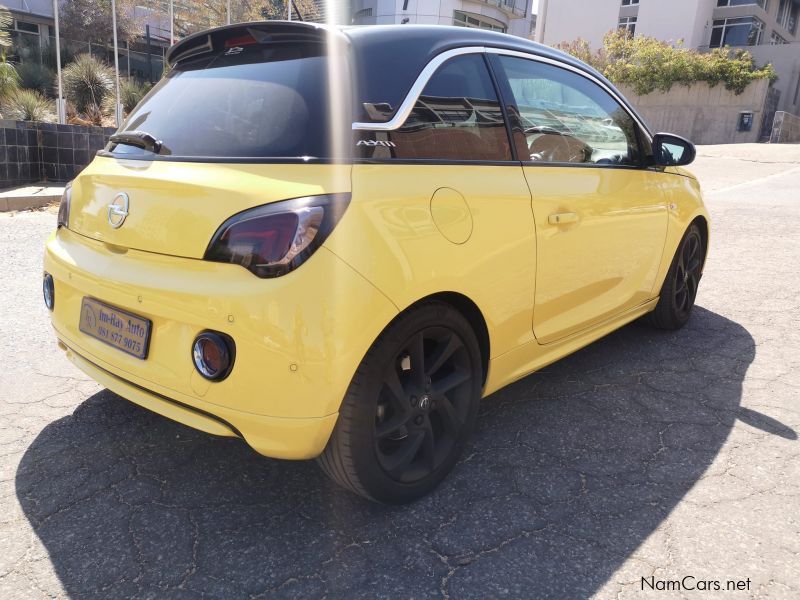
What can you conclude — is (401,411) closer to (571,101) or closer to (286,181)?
(286,181)

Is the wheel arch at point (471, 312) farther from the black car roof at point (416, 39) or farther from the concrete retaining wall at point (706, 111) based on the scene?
the concrete retaining wall at point (706, 111)

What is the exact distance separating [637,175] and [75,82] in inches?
657

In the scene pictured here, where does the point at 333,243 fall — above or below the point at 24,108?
below

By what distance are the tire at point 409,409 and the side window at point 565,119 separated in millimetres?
902

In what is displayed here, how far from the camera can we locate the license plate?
7.00 feet

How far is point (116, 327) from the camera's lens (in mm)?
2232

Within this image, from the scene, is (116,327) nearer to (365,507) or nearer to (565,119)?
(365,507)

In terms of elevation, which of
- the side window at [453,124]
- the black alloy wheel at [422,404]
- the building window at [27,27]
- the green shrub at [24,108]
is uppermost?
the building window at [27,27]

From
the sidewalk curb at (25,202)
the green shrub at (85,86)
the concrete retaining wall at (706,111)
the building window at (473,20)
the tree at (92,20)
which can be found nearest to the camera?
the sidewalk curb at (25,202)

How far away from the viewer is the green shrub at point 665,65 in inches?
1254

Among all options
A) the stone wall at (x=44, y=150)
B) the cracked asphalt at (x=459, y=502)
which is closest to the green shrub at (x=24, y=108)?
the stone wall at (x=44, y=150)

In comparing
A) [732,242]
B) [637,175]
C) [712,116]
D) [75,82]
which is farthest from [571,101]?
[712,116]

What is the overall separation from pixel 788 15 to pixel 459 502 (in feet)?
189

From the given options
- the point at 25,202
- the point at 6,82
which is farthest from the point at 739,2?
the point at 25,202
